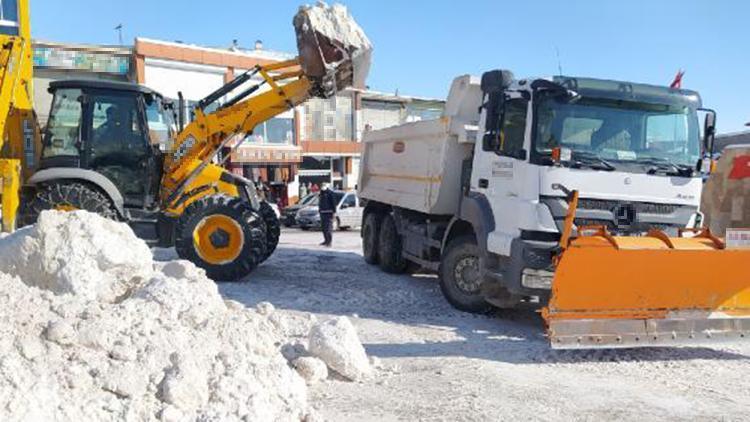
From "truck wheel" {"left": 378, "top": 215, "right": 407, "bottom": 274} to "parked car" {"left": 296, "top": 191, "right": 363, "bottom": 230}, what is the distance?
10.2m

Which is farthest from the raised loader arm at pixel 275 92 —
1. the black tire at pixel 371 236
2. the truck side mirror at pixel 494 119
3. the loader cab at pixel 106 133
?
the black tire at pixel 371 236

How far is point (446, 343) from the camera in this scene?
265 inches

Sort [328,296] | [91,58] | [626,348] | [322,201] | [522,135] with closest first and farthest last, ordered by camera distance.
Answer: [626,348]
[522,135]
[328,296]
[322,201]
[91,58]

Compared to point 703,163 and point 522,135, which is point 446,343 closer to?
point 522,135

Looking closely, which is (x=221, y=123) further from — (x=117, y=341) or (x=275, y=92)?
(x=117, y=341)

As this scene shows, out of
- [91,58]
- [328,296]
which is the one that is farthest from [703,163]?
[91,58]

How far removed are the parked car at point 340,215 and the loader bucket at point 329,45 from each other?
12.4 meters

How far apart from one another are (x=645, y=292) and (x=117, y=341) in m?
4.63

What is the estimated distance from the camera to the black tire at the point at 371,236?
1233cm

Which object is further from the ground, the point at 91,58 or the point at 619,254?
the point at 91,58

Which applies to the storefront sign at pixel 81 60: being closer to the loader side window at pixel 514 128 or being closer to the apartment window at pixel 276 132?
the apartment window at pixel 276 132

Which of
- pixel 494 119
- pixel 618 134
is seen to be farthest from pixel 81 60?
pixel 618 134

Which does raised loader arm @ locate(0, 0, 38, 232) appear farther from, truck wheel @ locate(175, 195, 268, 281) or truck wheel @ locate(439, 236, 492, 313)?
truck wheel @ locate(439, 236, 492, 313)

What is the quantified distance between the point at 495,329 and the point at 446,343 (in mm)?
909
